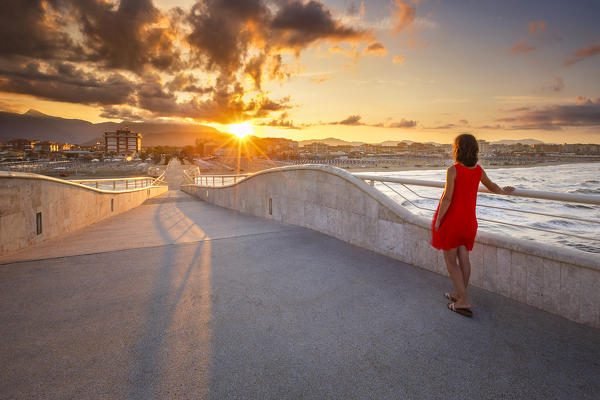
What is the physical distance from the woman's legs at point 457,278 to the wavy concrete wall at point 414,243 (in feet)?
2.39

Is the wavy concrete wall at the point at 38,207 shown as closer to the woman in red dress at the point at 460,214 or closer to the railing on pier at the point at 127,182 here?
the railing on pier at the point at 127,182

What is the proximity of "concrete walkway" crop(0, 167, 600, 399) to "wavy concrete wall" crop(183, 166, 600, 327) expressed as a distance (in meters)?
0.19

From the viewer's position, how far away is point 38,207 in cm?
616

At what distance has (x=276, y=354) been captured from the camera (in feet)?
8.32

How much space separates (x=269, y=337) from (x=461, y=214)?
2.27 m

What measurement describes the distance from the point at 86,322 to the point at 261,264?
7.50ft

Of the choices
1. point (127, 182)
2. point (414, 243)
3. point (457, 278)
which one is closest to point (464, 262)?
point (457, 278)

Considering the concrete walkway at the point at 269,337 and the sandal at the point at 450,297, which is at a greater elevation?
the sandal at the point at 450,297

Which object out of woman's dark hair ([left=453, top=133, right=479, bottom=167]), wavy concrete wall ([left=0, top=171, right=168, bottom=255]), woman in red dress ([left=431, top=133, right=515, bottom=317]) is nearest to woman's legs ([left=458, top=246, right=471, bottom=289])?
woman in red dress ([left=431, top=133, right=515, bottom=317])

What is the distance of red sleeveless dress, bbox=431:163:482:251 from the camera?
3191 mm

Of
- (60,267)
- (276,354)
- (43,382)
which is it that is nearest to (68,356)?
(43,382)

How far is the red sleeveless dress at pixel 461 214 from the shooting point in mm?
3191

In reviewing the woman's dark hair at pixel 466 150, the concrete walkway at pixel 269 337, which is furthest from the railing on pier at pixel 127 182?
the woman's dark hair at pixel 466 150

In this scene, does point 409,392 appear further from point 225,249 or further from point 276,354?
point 225,249
